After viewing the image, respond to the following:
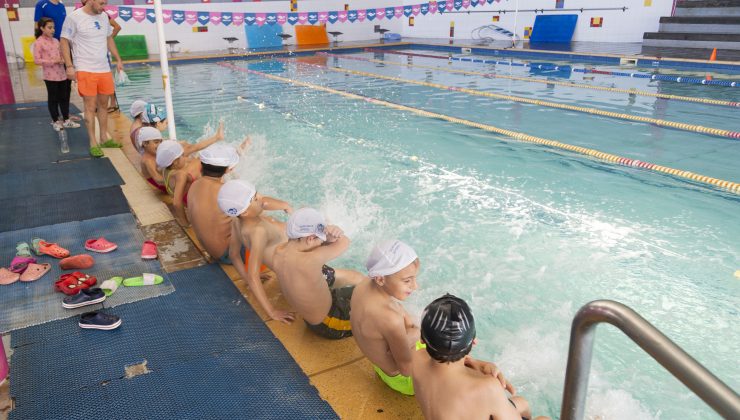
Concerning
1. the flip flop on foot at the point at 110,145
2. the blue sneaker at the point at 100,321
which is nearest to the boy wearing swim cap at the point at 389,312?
the blue sneaker at the point at 100,321

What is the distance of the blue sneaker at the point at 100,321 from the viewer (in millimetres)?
2674

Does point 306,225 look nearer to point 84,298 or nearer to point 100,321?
point 100,321

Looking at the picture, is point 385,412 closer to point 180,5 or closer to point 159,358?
point 159,358

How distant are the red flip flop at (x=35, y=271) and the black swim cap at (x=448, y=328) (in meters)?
2.66

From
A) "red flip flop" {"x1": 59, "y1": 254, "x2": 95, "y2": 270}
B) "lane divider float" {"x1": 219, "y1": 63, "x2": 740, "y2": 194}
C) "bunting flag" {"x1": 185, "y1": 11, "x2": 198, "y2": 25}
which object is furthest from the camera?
"bunting flag" {"x1": 185, "y1": 11, "x2": 198, "y2": 25}

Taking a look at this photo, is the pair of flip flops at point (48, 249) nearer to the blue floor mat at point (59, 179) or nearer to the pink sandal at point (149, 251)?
the pink sandal at point (149, 251)

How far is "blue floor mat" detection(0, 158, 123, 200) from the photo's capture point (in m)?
4.77

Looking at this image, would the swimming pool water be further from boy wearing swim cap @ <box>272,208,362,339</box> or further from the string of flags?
the string of flags

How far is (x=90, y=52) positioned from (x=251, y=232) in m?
3.81

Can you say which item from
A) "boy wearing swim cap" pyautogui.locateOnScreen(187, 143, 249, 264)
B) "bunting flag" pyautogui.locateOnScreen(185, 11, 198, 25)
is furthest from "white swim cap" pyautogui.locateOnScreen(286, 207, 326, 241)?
"bunting flag" pyautogui.locateOnScreen(185, 11, 198, 25)

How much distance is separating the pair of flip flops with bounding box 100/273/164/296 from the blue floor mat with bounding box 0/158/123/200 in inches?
83.2

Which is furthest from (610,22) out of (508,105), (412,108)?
(412,108)

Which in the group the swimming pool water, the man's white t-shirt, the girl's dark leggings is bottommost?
the swimming pool water

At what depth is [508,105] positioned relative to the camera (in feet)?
31.5
